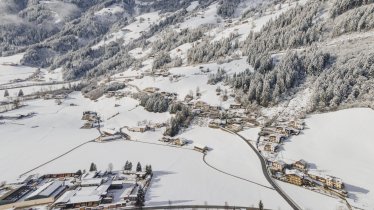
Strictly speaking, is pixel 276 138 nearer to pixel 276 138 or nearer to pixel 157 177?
pixel 276 138

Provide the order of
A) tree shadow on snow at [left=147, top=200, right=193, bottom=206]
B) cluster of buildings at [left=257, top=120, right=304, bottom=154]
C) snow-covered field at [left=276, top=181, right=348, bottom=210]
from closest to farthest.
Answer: snow-covered field at [left=276, top=181, right=348, bottom=210] → tree shadow on snow at [left=147, top=200, right=193, bottom=206] → cluster of buildings at [left=257, top=120, right=304, bottom=154]

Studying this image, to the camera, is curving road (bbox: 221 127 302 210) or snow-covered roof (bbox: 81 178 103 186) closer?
curving road (bbox: 221 127 302 210)

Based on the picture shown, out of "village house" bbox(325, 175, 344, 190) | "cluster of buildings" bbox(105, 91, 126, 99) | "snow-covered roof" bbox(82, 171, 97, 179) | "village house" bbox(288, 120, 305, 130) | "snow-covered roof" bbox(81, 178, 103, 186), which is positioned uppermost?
"cluster of buildings" bbox(105, 91, 126, 99)

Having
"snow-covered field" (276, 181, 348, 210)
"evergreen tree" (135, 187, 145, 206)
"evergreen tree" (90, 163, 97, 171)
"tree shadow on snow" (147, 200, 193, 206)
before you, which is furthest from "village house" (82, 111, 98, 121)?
"snow-covered field" (276, 181, 348, 210)

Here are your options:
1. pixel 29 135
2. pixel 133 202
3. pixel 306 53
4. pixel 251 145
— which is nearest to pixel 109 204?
pixel 133 202

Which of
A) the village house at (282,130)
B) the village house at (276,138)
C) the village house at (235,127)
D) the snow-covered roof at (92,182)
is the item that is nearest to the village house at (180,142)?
the village house at (235,127)

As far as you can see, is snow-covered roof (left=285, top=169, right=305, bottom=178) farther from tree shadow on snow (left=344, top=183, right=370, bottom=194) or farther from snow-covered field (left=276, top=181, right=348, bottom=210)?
tree shadow on snow (left=344, top=183, right=370, bottom=194)

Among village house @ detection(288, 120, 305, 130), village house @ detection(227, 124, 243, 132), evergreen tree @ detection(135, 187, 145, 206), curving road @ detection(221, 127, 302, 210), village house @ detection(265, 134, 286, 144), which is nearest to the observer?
curving road @ detection(221, 127, 302, 210)
